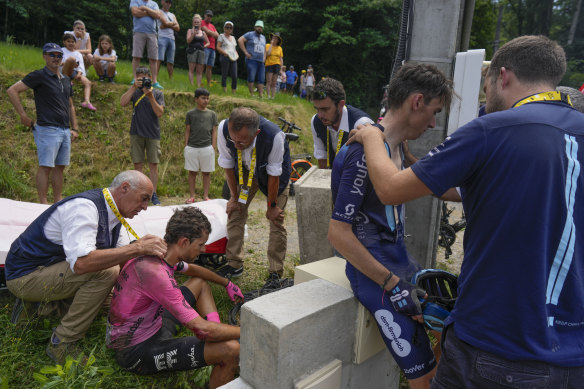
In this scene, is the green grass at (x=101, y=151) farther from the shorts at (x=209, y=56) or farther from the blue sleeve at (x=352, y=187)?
the blue sleeve at (x=352, y=187)

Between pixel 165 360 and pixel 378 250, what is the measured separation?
174 centimetres

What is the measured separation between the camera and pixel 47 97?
19.1 feet

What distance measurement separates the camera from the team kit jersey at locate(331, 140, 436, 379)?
1944 millimetres

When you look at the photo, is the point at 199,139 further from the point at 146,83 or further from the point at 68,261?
the point at 68,261

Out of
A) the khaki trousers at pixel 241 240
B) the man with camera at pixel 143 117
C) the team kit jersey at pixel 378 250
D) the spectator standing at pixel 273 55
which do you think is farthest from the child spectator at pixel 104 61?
the team kit jersey at pixel 378 250

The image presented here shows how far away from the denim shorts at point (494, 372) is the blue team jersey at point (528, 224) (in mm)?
32

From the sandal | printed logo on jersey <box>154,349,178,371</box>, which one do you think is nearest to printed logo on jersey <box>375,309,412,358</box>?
printed logo on jersey <box>154,349,178,371</box>

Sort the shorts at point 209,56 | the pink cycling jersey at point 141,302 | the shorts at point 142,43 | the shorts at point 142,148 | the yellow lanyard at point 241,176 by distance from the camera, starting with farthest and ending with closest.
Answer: the shorts at point 209,56 < the shorts at point 142,43 < the shorts at point 142,148 < the yellow lanyard at point 241,176 < the pink cycling jersey at point 141,302

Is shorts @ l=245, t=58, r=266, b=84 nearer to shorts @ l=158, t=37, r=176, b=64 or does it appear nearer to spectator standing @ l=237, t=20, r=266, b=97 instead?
spectator standing @ l=237, t=20, r=266, b=97

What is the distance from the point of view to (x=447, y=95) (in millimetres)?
2018

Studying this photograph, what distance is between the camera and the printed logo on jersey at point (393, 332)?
1938 millimetres

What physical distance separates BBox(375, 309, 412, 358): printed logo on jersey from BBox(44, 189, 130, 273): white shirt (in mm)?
2107

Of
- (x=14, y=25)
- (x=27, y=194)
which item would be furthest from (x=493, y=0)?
(x=27, y=194)

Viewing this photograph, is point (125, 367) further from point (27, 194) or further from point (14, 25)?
point (14, 25)
